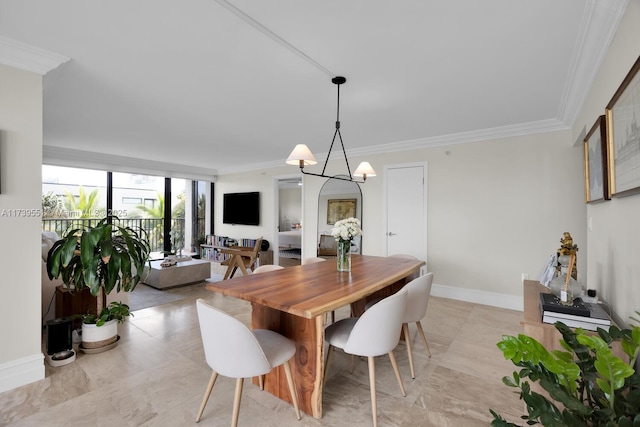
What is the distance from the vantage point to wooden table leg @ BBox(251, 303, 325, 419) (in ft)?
5.90

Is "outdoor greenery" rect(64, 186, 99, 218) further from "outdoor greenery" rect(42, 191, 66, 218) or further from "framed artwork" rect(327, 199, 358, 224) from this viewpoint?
"framed artwork" rect(327, 199, 358, 224)

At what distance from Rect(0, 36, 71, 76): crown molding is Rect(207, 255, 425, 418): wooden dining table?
2061mm

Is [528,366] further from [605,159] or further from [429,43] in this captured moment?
[429,43]

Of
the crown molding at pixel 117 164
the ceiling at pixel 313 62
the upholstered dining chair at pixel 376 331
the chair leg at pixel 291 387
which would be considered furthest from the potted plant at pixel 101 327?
the crown molding at pixel 117 164

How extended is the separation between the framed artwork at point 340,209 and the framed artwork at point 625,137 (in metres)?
3.78

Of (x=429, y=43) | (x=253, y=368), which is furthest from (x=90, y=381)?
(x=429, y=43)

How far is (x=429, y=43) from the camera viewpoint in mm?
2006

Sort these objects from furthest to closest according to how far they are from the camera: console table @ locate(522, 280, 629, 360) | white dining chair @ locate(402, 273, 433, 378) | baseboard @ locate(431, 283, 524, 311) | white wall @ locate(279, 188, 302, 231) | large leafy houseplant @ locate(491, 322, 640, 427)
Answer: white wall @ locate(279, 188, 302, 231)
baseboard @ locate(431, 283, 524, 311)
white dining chair @ locate(402, 273, 433, 378)
console table @ locate(522, 280, 629, 360)
large leafy houseplant @ locate(491, 322, 640, 427)

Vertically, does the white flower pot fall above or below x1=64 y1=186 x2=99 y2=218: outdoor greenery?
below

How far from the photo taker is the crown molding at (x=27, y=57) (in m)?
2.03

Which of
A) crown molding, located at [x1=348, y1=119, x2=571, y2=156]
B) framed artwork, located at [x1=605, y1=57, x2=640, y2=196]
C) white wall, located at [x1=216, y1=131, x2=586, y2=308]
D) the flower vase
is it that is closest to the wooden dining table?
the flower vase

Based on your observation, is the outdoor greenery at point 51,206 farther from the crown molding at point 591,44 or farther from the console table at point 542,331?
the crown molding at point 591,44

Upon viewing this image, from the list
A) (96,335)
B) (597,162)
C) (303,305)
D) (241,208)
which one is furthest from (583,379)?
(241,208)

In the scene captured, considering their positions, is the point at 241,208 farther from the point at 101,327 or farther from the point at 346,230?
the point at 346,230
